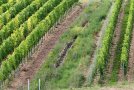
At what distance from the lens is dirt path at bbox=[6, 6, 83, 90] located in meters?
35.8

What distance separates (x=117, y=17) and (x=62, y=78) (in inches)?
634

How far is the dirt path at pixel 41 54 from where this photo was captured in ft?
118

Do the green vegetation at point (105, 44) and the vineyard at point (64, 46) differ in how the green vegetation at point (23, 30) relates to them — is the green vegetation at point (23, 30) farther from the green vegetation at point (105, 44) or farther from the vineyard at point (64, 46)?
the green vegetation at point (105, 44)

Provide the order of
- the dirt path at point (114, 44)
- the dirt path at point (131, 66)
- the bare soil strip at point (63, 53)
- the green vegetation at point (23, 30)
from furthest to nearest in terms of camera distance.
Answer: the green vegetation at point (23, 30), the bare soil strip at point (63, 53), the dirt path at point (114, 44), the dirt path at point (131, 66)

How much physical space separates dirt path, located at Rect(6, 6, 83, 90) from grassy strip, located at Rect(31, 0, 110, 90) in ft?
2.36

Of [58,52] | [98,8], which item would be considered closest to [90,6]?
[98,8]

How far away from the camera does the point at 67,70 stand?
36.7 meters

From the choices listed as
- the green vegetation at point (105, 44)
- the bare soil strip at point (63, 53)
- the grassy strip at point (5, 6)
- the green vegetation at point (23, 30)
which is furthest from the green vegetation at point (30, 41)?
the green vegetation at point (105, 44)

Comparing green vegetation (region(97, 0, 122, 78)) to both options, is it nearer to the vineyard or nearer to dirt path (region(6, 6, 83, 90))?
the vineyard

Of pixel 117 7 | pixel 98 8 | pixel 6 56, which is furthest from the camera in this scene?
pixel 98 8

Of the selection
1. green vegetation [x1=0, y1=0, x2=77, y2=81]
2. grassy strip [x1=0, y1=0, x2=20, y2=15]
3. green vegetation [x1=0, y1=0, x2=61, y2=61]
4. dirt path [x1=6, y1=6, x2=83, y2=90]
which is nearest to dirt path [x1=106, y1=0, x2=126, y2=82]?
dirt path [x1=6, y1=6, x2=83, y2=90]

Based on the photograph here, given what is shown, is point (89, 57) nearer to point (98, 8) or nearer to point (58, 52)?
point (58, 52)

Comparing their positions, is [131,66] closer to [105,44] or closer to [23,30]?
[105,44]

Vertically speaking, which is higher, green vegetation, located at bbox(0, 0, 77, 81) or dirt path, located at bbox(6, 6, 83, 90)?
green vegetation, located at bbox(0, 0, 77, 81)
